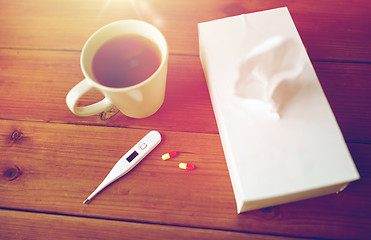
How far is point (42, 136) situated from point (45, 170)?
0.06m

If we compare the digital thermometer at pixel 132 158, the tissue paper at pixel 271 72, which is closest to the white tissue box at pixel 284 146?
the tissue paper at pixel 271 72

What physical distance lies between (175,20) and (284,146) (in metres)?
0.35

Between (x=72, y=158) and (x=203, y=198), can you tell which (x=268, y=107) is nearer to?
(x=203, y=198)

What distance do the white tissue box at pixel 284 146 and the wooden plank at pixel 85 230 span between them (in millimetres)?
65

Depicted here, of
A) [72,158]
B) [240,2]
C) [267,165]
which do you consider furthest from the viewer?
[240,2]

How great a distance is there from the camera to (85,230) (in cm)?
42

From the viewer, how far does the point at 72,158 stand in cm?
47

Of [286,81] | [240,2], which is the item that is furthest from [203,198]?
[240,2]

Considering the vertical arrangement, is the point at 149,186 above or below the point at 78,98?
below

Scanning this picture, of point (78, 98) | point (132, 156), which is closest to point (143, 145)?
point (132, 156)

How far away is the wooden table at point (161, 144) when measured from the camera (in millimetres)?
415

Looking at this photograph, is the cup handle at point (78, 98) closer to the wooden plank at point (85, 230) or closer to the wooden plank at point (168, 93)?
the wooden plank at point (168, 93)

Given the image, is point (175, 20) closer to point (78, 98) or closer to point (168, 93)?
point (168, 93)

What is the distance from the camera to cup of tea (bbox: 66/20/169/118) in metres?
0.41
